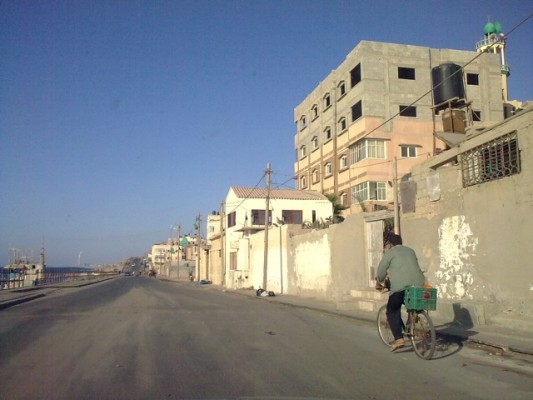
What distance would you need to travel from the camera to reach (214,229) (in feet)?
261

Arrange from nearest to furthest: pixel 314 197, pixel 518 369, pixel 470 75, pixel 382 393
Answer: pixel 382 393 → pixel 518 369 → pixel 470 75 → pixel 314 197

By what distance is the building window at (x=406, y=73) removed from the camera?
4278 cm

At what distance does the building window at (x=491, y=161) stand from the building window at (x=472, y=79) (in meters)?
34.7

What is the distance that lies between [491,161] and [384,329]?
5.02 m

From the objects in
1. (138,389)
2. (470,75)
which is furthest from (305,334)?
(470,75)

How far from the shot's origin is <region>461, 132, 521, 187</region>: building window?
10.5m

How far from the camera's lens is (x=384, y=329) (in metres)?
8.78

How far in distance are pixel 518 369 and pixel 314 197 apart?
43151 millimetres

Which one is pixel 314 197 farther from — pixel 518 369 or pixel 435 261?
pixel 518 369

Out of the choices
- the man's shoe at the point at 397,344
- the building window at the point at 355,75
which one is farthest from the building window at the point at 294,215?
the man's shoe at the point at 397,344

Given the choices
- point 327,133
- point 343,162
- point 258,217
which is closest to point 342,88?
point 327,133

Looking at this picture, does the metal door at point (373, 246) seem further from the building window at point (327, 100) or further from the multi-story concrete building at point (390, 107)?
the building window at point (327, 100)

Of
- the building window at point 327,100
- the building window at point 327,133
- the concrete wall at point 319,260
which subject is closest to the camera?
the concrete wall at point 319,260

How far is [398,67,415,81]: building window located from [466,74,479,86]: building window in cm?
485
